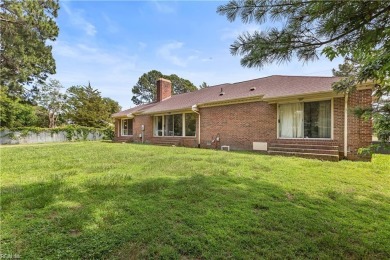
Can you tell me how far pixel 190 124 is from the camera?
15867 millimetres

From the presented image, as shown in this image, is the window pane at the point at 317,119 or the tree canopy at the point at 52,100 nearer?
the window pane at the point at 317,119

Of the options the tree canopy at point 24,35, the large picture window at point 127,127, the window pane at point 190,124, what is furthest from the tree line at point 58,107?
the window pane at point 190,124

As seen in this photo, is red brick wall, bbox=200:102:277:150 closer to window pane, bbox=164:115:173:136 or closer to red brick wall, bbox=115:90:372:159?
red brick wall, bbox=115:90:372:159

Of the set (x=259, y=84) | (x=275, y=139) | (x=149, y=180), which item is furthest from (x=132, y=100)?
(x=149, y=180)

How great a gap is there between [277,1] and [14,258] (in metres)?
4.10

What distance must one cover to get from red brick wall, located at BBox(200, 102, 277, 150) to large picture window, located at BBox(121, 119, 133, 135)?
999 centimetres

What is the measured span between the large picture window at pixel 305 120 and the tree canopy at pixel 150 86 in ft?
125

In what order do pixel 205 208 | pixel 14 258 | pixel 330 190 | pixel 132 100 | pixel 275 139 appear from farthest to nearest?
1. pixel 132 100
2. pixel 275 139
3. pixel 330 190
4. pixel 205 208
5. pixel 14 258

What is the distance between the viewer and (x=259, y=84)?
14.5 meters

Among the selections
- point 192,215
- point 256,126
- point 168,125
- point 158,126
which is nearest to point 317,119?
point 256,126

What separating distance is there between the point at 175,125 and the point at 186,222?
14.0m

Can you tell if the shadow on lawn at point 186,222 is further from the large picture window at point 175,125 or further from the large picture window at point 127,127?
the large picture window at point 127,127

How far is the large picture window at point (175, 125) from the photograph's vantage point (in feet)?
51.8

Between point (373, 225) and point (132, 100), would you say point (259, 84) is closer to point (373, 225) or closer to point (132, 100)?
point (373, 225)
